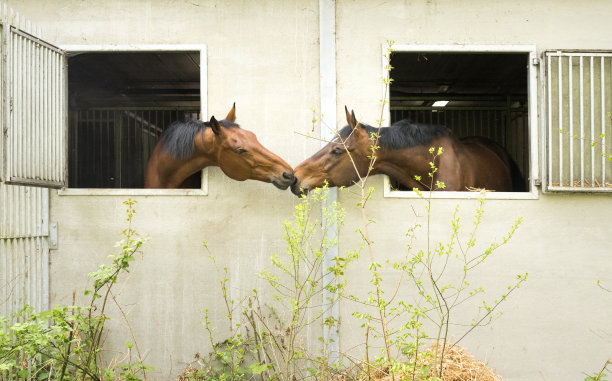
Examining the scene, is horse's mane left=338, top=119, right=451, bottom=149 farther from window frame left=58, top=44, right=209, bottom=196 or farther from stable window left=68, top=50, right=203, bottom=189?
stable window left=68, top=50, right=203, bottom=189

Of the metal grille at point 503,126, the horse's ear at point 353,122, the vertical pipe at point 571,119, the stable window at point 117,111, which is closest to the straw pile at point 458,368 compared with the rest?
the vertical pipe at point 571,119

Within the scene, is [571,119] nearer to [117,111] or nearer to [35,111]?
[35,111]

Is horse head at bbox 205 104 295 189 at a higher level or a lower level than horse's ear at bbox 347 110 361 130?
lower

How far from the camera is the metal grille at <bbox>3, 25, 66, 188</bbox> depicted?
3859mm

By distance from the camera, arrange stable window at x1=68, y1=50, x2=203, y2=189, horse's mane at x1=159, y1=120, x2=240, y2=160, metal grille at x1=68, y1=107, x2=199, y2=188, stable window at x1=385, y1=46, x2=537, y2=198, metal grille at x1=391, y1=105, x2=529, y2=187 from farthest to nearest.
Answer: metal grille at x1=68, y1=107, x2=199, y2=188 → metal grille at x1=391, y1=105, x2=529, y2=187 → stable window at x1=68, y1=50, x2=203, y2=189 → stable window at x1=385, y1=46, x2=537, y2=198 → horse's mane at x1=159, y1=120, x2=240, y2=160

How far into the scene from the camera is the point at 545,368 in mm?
4520

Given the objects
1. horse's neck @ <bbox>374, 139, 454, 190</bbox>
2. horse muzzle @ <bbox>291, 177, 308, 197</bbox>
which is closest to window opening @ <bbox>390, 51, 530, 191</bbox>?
horse's neck @ <bbox>374, 139, 454, 190</bbox>

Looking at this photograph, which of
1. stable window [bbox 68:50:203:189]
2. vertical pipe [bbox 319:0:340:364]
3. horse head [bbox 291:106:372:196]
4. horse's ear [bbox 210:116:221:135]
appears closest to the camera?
horse's ear [bbox 210:116:221:135]

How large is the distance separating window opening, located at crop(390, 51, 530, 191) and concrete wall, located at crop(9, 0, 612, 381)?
6.62 feet

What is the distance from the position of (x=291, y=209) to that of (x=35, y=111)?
200 centimetres

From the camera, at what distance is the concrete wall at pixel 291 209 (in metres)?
4.54

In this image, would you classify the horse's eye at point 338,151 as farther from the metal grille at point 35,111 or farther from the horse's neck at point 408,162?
the metal grille at point 35,111

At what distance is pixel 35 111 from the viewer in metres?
4.12

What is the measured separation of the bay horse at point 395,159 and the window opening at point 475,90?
1.74 metres
